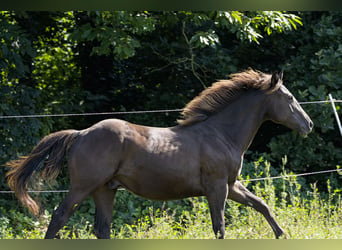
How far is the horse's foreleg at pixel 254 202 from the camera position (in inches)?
219

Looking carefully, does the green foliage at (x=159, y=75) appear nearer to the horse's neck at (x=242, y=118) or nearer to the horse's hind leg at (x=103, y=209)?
the horse's neck at (x=242, y=118)

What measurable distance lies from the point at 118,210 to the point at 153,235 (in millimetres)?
3774

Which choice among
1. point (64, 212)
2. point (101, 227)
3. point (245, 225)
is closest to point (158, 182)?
point (101, 227)

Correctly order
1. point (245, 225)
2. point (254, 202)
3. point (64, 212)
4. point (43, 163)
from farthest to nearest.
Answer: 1. point (245, 225)
2. point (254, 202)
3. point (43, 163)
4. point (64, 212)

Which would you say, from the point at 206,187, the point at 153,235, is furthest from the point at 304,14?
the point at 153,235

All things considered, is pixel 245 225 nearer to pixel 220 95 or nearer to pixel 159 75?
pixel 220 95

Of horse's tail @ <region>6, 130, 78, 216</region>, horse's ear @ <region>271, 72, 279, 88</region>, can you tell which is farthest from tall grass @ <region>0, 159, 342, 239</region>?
horse's ear @ <region>271, 72, 279, 88</region>

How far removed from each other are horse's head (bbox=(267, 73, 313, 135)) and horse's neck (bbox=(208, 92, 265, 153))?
12cm

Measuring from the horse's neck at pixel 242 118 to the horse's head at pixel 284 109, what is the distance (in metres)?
0.12

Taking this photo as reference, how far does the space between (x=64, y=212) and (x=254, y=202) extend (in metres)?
2.00

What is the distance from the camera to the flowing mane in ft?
18.8

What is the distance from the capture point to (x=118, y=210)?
28.4ft

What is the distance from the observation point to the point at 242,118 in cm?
575
